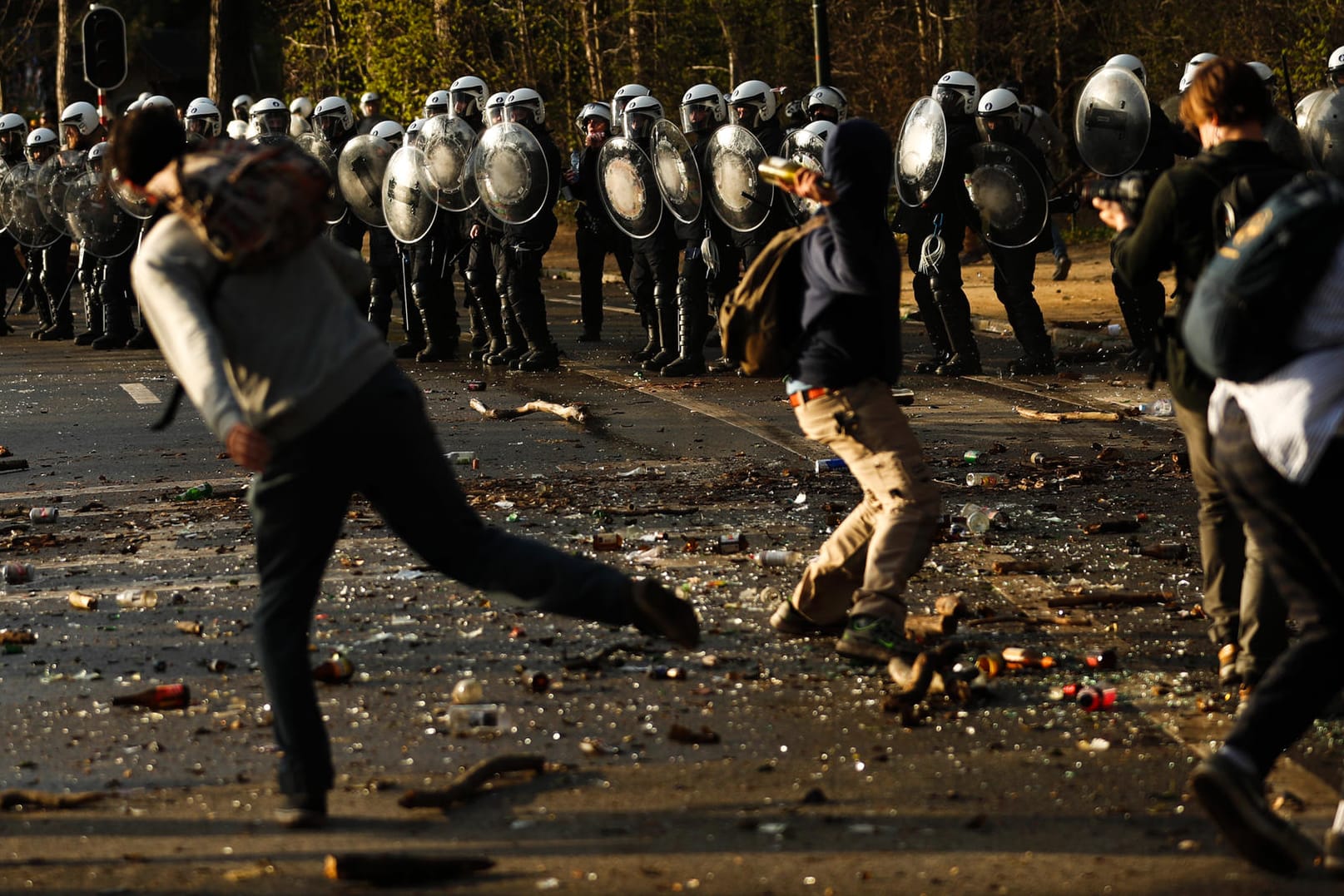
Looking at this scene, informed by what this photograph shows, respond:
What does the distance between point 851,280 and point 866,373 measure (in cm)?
28

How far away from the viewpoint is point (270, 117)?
17.4 meters

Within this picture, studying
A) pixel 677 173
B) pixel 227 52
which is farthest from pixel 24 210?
pixel 227 52

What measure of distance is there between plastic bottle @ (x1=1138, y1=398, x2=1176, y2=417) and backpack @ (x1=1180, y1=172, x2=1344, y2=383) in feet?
24.2

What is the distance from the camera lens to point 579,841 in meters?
4.39

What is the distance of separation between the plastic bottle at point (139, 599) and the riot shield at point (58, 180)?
1231 cm

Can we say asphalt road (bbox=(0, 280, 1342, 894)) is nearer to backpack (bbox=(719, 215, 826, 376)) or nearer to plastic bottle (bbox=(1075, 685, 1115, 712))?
plastic bottle (bbox=(1075, 685, 1115, 712))

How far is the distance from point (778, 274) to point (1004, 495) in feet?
10.8

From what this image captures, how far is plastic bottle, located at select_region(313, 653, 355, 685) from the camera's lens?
5.93 meters

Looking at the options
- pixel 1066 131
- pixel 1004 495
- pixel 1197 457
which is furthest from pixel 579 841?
pixel 1066 131

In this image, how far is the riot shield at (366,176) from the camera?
1614 cm

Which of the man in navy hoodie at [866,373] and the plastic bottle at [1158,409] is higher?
the man in navy hoodie at [866,373]

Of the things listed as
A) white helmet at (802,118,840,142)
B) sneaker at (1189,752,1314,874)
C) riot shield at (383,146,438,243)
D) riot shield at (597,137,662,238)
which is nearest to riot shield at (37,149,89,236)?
riot shield at (383,146,438,243)

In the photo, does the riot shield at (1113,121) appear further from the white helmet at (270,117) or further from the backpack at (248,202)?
the backpack at (248,202)

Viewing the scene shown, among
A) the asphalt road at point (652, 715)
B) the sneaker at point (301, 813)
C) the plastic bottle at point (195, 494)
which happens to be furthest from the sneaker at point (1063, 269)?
the sneaker at point (301, 813)
